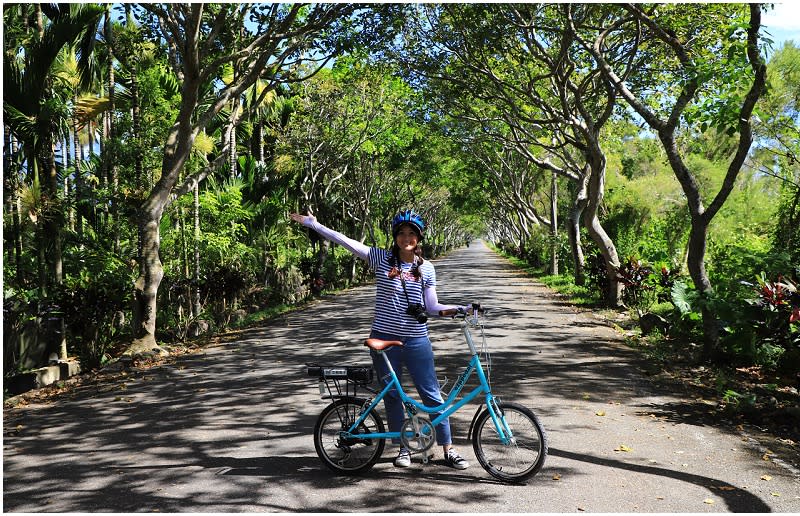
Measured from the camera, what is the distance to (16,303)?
11.8m


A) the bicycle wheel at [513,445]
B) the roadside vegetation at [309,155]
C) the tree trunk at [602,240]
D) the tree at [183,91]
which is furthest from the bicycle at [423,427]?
the tree trunk at [602,240]

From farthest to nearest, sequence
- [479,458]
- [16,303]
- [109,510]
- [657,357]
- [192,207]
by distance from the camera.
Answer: [192,207]
[16,303]
[657,357]
[479,458]
[109,510]

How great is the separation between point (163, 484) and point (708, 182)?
2839 cm

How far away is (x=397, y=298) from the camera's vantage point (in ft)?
16.4

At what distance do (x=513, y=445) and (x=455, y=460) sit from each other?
509mm

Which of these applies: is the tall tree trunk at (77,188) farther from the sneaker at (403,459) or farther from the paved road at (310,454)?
the sneaker at (403,459)

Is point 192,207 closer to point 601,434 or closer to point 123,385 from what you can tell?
point 123,385

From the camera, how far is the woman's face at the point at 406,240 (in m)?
5.02

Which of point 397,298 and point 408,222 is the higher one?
point 408,222

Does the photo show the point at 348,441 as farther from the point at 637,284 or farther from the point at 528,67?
the point at 528,67

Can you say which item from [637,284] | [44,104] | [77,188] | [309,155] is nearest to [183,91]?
[44,104]

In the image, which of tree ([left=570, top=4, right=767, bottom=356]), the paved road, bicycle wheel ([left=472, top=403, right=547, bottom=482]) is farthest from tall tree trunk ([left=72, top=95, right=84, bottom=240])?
bicycle wheel ([left=472, top=403, right=547, bottom=482])

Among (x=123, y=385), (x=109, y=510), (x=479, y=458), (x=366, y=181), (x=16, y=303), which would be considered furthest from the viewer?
(x=366, y=181)

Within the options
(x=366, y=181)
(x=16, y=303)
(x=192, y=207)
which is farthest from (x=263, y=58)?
(x=366, y=181)
